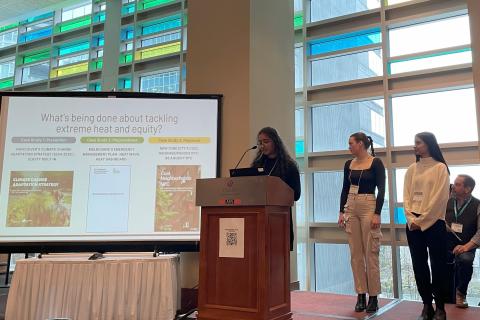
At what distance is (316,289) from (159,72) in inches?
158

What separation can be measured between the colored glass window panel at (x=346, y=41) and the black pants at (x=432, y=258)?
2.82 metres

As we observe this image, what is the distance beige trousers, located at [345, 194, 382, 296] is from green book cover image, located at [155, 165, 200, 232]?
129 cm

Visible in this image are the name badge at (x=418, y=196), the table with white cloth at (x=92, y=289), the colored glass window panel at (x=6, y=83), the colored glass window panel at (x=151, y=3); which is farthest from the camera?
the colored glass window panel at (x=6, y=83)

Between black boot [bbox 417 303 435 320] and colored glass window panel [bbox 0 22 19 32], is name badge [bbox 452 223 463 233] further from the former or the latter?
colored glass window panel [bbox 0 22 19 32]

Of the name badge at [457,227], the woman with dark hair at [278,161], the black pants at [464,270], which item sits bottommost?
the black pants at [464,270]

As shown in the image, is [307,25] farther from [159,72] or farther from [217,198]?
[217,198]

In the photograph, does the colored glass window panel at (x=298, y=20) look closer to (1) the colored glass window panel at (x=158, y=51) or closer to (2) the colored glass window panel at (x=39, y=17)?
(1) the colored glass window panel at (x=158, y=51)

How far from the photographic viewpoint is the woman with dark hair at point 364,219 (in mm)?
3172

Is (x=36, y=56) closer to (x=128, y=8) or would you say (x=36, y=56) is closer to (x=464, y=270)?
(x=128, y=8)

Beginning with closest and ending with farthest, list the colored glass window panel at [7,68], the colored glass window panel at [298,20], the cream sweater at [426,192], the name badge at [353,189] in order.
A: the cream sweater at [426,192], the name badge at [353,189], the colored glass window panel at [298,20], the colored glass window panel at [7,68]

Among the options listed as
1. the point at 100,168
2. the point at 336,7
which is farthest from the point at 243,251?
the point at 336,7

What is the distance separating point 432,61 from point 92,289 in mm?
4118

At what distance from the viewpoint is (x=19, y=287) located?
3.18m

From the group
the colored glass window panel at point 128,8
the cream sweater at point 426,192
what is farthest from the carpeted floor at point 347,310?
the colored glass window panel at point 128,8
